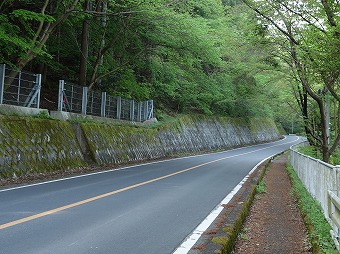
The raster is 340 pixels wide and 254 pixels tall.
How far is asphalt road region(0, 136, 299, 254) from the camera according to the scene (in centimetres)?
514

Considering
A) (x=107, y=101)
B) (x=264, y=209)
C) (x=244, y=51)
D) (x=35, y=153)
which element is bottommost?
(x=264, y=209)

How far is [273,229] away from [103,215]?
11.3 ft

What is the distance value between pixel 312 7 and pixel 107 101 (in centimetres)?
1517

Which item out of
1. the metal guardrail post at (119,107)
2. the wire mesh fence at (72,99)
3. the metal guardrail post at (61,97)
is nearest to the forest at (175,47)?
the wire mesh fence at (72,99)

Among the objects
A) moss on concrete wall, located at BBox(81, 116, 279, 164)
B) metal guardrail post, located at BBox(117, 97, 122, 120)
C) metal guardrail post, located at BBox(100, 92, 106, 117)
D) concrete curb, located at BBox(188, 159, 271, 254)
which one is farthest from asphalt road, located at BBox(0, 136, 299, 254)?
metal guardrail post, located at BBox(117, 97, 122, 120)

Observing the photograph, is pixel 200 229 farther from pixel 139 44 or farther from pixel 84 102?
pixel 139 44

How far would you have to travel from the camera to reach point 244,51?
641 inches

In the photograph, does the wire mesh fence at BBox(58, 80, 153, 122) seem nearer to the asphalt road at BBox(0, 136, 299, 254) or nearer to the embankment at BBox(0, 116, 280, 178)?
the embankment at BBox(0, 116, 280, 178)

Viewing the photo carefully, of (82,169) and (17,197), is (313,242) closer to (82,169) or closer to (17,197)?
(17,197)

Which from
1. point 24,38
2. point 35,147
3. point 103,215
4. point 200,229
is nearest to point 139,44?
point 24,38

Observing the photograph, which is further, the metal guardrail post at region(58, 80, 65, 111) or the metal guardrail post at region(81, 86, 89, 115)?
the metal guardrail post at region(81, 86, 89, 115)

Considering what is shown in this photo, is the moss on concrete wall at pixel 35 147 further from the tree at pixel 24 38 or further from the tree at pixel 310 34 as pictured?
the tree at pixel 310 34

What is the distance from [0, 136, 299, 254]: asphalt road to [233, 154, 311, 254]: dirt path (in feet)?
3.18

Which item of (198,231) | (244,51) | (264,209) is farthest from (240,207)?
(244,51)
